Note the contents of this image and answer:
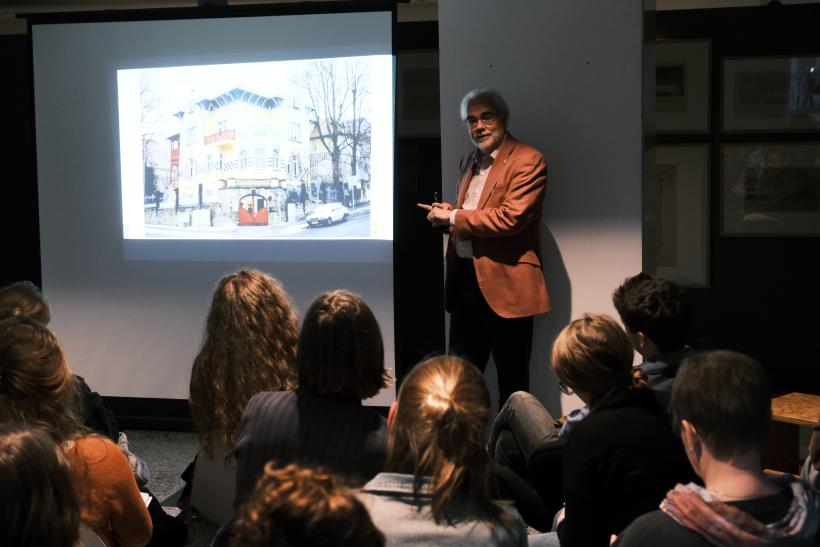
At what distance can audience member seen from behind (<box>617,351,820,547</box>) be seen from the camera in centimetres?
135

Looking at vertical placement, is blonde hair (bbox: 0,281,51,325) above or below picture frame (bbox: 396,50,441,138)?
below

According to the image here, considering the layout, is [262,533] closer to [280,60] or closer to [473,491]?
[473,491]

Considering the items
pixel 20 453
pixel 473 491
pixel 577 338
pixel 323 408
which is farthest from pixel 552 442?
pixel 20 453

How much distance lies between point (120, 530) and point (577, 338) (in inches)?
42.8

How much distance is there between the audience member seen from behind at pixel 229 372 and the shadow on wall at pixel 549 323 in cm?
185

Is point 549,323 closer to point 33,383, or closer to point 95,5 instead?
point 33,383

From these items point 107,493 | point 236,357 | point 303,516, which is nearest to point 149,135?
point 236,357

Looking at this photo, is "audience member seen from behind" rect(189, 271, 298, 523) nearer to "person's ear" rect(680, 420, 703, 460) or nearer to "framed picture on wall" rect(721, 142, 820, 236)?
"person's ear" rect(680, 420, 703, 460)

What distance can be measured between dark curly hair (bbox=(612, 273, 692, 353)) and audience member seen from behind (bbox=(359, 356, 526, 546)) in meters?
1.16

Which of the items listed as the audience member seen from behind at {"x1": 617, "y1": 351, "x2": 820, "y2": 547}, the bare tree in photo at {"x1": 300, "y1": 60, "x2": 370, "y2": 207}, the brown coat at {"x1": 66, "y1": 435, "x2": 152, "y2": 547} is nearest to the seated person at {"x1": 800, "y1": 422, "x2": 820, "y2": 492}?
the audience member seen from behind at {"x1": 617, "y1": 351, "x2": 820, "y2": 547}

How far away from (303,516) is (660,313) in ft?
5.67

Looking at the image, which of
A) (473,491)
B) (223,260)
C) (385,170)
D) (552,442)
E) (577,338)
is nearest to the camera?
(473,491)

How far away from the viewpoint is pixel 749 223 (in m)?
4.81

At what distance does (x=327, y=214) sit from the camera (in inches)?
170
